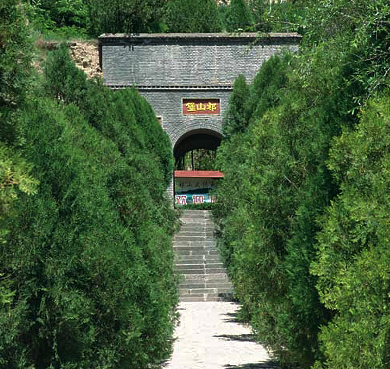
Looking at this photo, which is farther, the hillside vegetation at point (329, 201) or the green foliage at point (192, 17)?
the green foliage at point (192, 17)

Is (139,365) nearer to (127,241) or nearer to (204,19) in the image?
(127,241)

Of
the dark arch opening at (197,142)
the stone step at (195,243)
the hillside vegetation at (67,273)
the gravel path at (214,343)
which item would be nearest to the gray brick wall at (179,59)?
the dark arch opening at (197,142)

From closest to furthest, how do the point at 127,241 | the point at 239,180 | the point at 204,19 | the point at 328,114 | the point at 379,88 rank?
1. the point at 379,88
2. the point at 328,114
3. the point at 127,241
4. the point at 239,180
5. the point at 204,19

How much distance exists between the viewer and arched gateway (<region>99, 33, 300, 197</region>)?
30328 mm

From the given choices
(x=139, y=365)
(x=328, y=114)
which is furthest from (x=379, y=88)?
(x=139, y=365)

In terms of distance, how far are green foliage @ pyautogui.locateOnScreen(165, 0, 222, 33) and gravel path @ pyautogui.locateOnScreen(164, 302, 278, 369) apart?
43.0ft

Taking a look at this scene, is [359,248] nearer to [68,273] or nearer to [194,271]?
[68,273]

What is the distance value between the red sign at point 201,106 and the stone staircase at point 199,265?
387cm

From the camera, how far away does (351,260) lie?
7844mm

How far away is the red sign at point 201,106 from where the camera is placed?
30.5m

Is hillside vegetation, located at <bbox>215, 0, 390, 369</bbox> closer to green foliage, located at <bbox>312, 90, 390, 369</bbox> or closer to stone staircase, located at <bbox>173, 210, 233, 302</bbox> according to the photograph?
green foliage, located at <bbox>312, 90, 390, 369</bbox>

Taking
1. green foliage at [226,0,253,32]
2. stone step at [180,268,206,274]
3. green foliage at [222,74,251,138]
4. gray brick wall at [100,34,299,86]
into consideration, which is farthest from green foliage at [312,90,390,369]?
green foliage at [226,0,253,32]

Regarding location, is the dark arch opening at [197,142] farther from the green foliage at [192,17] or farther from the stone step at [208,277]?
the stone step at [208,277]

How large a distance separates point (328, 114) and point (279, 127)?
289 centimetres
